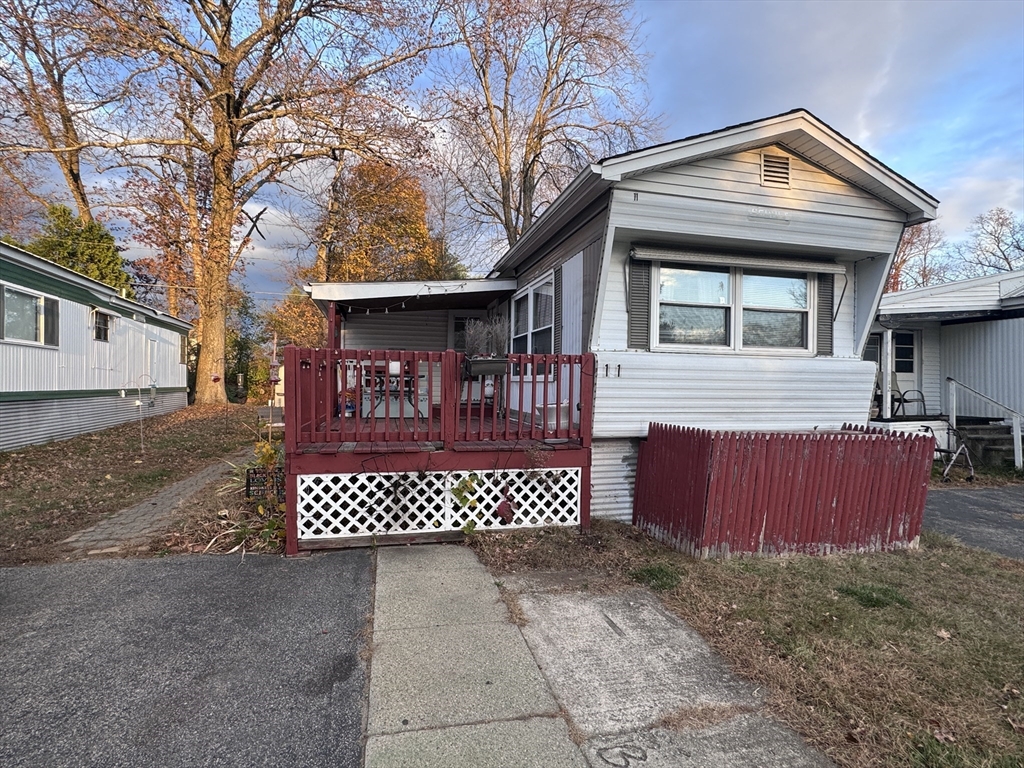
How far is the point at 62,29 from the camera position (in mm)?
11820

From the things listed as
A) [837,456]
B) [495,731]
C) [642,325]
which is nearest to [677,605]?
[495,731]

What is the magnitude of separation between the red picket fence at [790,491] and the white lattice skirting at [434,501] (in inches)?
44.9

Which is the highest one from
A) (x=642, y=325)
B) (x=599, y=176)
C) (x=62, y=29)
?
(x=62, y=29)

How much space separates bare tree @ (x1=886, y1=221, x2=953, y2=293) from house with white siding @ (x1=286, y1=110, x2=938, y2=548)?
26.4 m

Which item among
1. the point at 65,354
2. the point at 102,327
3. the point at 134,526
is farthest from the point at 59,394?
the point at 134,526

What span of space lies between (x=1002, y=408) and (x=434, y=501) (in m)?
11.1

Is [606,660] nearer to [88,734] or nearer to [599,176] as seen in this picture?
[88,734]

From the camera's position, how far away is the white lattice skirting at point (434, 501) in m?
4.73

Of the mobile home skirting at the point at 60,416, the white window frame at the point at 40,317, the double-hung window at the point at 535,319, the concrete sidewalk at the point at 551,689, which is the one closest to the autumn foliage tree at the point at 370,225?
the mobile home skirting at the point at 60,416

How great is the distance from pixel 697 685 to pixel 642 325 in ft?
12.6

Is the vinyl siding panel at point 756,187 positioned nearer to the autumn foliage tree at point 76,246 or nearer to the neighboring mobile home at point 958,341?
the neighboring mobile home at point 958,341

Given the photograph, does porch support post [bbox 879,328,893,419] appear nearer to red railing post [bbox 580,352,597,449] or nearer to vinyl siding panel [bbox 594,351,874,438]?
vinyl siding panel [bbox 594,351,874,438]

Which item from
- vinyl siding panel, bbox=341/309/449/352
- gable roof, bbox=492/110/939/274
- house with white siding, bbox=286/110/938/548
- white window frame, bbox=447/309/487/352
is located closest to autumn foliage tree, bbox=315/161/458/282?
vinyl siding panel, bbox=341/309/449/352

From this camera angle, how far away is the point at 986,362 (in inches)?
398
